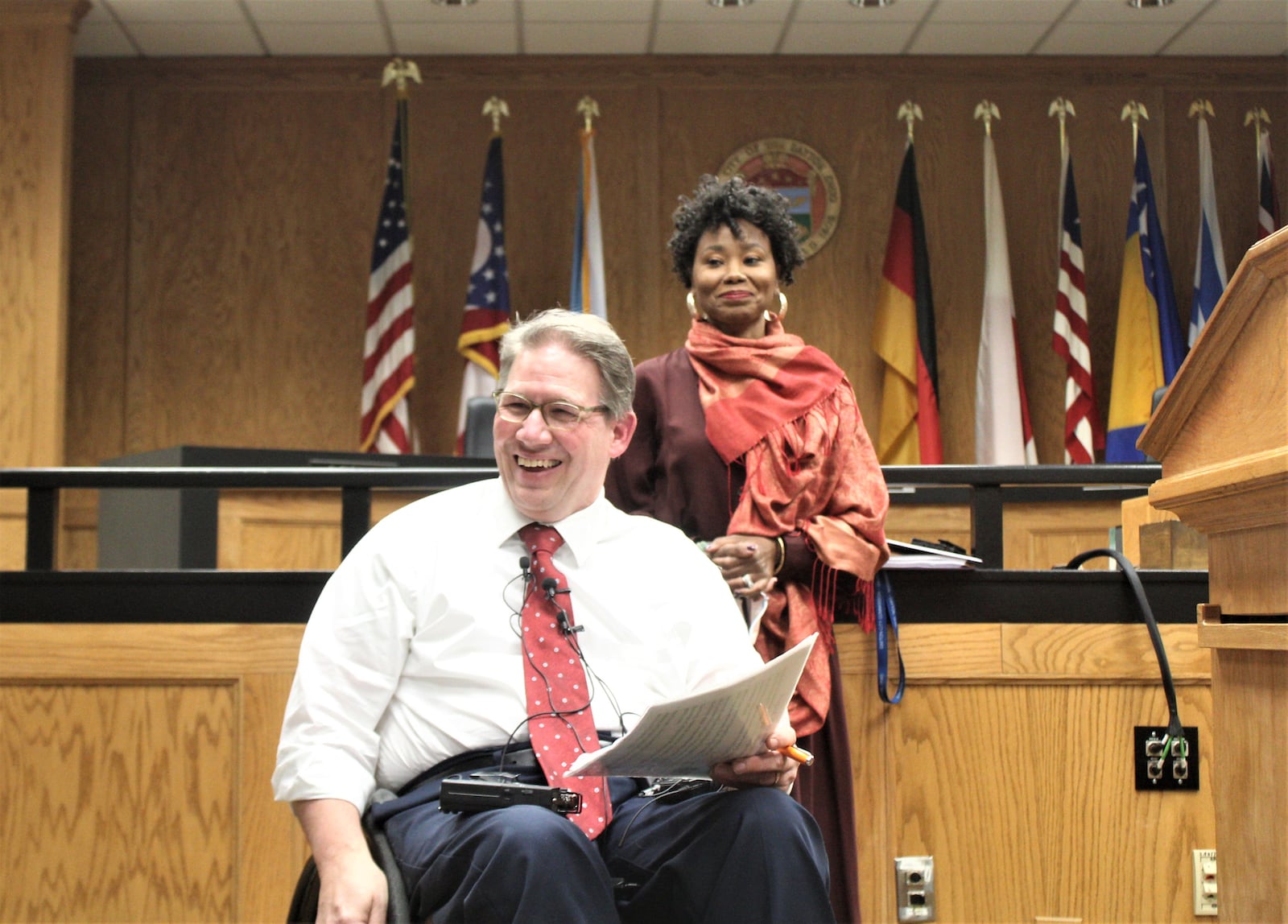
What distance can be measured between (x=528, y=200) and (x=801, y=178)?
133 cm

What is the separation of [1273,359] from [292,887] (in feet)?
6.31

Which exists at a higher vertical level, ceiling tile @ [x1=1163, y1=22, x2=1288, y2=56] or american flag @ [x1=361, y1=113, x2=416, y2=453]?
ceiling tile @ [x1=1163, y1=22, x2=1288, y2=56]

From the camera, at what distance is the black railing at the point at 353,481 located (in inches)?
99.1

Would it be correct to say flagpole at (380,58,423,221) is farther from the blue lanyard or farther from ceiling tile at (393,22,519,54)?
the blue lanyard

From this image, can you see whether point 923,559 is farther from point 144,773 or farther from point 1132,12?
point 1132,12

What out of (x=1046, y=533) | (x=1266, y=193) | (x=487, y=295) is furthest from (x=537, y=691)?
(x=1266, y=193)

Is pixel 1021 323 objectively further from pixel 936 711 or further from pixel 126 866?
pixel 126 866

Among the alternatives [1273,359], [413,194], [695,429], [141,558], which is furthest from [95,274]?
[1273,359]

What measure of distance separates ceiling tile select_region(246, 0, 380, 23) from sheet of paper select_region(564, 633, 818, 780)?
4960 millimetres

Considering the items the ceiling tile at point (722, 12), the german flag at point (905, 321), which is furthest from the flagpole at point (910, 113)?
the ceiling tile at point (722, 12)

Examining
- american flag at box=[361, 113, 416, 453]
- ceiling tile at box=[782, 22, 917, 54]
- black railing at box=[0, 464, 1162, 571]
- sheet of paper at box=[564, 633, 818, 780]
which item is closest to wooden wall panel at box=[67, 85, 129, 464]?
american flag at box=[361, 113, 416, 453]

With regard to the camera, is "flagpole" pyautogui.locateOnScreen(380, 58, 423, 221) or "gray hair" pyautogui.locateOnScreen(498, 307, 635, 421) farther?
"flagpole" pyautogui.locateOnScreen(380, 58, 423, 221)

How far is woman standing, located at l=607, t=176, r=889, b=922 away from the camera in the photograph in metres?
2.21

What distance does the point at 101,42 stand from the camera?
237 inches
